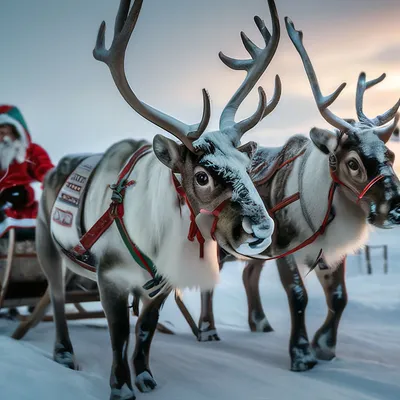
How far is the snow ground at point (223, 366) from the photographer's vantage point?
11.5 ft

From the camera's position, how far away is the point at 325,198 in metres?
4.20

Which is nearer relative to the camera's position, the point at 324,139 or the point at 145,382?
the point at 145,382

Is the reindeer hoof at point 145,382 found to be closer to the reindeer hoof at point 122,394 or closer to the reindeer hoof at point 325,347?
the reindeer hoof at point 122,394

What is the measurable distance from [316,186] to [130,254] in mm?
1709

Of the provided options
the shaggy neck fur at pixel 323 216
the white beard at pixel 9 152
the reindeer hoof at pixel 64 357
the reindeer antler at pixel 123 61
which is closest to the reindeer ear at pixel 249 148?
the reindeer antler at pixel 123 61

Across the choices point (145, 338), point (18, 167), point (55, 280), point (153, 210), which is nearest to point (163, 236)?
point (153, 210)

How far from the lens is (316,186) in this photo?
13.9 feet

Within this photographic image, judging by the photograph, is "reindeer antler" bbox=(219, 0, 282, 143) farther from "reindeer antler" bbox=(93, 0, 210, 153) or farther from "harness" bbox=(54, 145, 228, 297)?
"harness" bbox=(54, 145, 228, 297)

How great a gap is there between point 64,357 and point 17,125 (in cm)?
237

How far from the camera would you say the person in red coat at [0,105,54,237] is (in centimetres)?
518

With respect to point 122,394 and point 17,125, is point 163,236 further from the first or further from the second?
point 17,125

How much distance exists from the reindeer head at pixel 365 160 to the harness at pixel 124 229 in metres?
1.38

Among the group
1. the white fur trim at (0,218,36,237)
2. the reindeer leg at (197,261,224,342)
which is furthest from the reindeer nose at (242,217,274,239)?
the white fur trim at (0,218,36,237)

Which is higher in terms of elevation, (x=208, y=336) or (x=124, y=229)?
(x=124, y=229)
